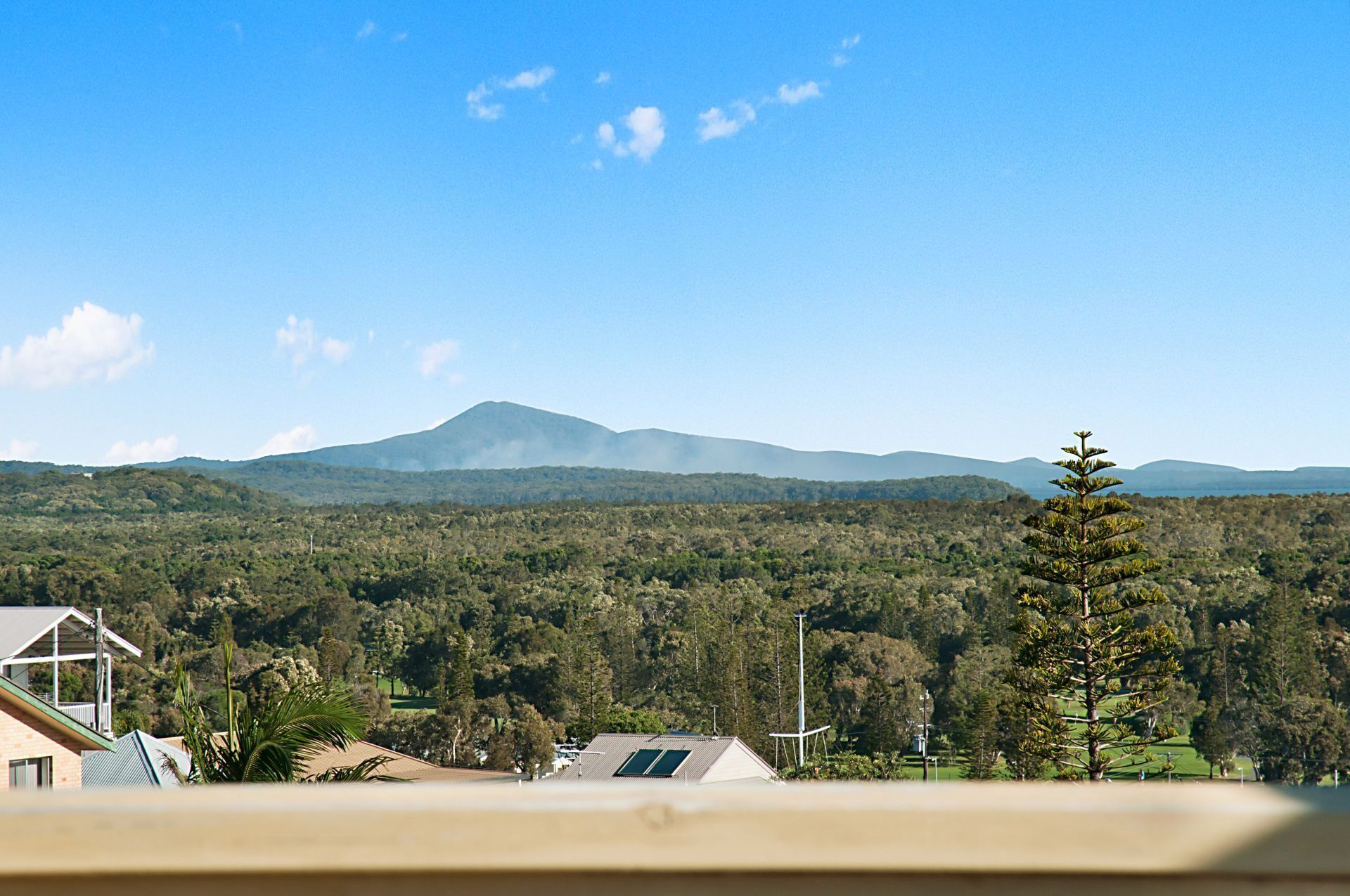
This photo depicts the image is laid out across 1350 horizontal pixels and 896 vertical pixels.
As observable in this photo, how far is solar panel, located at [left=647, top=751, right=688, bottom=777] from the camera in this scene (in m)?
23.6

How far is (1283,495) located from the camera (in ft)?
209

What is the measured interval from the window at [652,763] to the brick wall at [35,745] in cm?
1368

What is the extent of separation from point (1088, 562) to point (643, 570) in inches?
1684

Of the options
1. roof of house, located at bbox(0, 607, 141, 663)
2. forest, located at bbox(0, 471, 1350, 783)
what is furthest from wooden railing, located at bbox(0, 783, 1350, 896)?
forest, located at bbox(0, 471, 1350, 783)

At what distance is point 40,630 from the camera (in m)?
13.0

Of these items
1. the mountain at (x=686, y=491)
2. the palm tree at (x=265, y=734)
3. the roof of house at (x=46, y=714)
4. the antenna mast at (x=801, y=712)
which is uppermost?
the mountain at (x=686, y=491)

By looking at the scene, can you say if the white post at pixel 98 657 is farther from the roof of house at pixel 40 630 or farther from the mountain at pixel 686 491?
the mountain at pixel 686 491

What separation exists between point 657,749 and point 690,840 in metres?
25.2

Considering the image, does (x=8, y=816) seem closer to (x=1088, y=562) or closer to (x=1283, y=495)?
(x=1088, y=562)

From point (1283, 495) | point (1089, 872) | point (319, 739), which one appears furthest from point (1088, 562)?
point (1283, 495)

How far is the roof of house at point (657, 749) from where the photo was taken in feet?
77.5

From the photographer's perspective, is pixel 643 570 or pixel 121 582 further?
pixel 643 570

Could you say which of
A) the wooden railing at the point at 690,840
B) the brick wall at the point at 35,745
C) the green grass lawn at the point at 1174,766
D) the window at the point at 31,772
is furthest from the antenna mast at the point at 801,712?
the wooden railing at the point at 690,840

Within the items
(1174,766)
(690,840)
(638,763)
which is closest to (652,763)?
(638,763)
